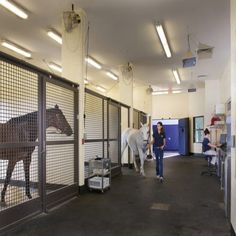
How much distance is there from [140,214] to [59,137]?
199 centimetres

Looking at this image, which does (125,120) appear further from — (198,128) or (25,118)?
(198,128)

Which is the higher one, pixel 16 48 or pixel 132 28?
pixel 132 28

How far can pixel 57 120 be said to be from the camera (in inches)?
185

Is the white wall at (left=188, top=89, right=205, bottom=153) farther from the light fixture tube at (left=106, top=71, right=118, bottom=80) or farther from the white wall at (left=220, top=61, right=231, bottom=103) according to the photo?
the light fixture tube at (left=106, top=71, right=118, bottom=80)

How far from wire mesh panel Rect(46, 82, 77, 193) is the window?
11514 millimetres

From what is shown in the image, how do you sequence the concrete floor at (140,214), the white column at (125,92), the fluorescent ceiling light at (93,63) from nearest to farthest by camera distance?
the concrete floor at (140,214)
the fluorescent ceiling light at (93,63)
the white column at (125,92)

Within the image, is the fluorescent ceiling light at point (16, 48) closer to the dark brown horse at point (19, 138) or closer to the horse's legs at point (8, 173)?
the dark brown horse at point (19, 138)

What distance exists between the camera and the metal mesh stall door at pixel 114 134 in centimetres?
794

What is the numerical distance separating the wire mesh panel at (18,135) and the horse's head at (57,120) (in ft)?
1.20

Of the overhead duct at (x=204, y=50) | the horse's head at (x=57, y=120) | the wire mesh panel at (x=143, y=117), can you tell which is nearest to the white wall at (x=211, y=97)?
the wire mesh panel at (x=143, y=117)

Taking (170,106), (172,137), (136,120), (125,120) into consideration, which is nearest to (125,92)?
(125,120)

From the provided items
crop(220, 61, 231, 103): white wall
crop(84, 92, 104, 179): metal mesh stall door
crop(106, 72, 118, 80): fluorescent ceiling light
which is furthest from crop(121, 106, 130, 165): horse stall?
crop(220, 61, 231, 103): white wall

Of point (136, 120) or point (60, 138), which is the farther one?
point (136, 120)

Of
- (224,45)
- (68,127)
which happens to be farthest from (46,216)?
(224,45)
